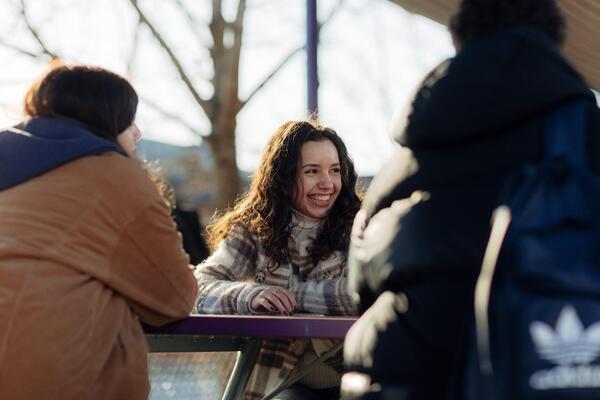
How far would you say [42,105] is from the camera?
267 centimetres

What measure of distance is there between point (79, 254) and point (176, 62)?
8.90m

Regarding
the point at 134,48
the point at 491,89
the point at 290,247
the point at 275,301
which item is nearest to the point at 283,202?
the point at 290,247

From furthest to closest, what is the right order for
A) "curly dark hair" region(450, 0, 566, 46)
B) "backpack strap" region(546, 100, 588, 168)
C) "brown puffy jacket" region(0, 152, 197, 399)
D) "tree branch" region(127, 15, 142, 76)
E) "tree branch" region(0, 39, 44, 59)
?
"tree branch" region(127, 15, 142, 76)
"tree branch" region(0, 39, 44, 59)
"brown puffy jacket" region(0, 152, 197, 399)
"curly dark hair" region(450, 0, 566, 46)
"backpack strap" region(546, 100, 588, 168)

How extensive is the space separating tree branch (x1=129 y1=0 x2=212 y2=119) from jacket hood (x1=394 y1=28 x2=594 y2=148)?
374 inches

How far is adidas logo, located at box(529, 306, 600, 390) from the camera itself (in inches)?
61.2

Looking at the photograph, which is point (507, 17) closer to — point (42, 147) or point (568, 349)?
point (568, 349)

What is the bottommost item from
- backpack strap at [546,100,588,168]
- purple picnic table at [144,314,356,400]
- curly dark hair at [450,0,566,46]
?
purple picnic table at [144,314,356,400]

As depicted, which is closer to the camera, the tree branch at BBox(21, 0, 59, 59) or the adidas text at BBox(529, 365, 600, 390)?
the adidas text at BBox(529, 365, 600, 390)

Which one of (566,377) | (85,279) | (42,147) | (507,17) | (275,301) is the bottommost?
(275,301)

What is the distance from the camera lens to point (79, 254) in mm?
2480

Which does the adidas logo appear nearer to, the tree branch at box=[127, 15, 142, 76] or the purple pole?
the purple pole

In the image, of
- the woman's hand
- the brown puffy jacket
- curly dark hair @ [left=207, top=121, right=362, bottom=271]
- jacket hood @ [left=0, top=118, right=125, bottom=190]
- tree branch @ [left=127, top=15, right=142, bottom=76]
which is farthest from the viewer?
tree branch @ [left=127, top=15, right=142, bottom=76]

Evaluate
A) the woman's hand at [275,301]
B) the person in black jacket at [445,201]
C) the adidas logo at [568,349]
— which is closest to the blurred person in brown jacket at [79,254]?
the woman's hand at [275,301]

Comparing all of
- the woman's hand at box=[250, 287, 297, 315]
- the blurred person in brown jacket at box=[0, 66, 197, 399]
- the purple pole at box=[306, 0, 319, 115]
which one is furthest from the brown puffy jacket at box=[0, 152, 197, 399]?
the purple pole at box=[306, 0, 319, 115]
